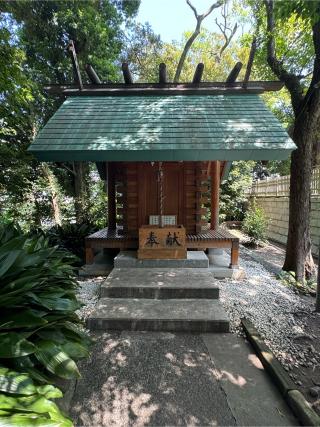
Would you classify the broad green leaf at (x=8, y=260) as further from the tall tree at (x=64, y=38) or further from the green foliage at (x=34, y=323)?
the tall tree at (x=64, y=38)

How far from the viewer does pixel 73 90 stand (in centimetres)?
630

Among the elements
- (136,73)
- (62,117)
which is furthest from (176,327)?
(136,73)

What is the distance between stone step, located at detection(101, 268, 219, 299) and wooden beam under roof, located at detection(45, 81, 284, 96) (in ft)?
15.1

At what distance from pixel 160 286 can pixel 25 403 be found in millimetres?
2687

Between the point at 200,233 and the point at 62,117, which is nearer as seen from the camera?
the point at 62,117

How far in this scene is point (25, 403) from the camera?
62.7 inches

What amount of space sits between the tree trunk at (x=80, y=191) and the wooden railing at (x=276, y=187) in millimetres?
9541

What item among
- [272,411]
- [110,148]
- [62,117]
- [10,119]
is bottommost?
[272,411]

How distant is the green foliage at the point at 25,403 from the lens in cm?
144

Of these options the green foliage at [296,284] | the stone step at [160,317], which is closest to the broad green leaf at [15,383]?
the stone step at [160,317]

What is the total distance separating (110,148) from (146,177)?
1492mm

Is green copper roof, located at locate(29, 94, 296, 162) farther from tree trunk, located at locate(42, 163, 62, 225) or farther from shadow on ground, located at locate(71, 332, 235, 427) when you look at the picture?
tree trunk, located at locate(42, 163, 62, 225)

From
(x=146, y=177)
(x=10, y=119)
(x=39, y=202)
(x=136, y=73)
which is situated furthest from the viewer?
(x=136, y=73)

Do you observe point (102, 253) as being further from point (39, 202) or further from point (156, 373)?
point (39, 202)
